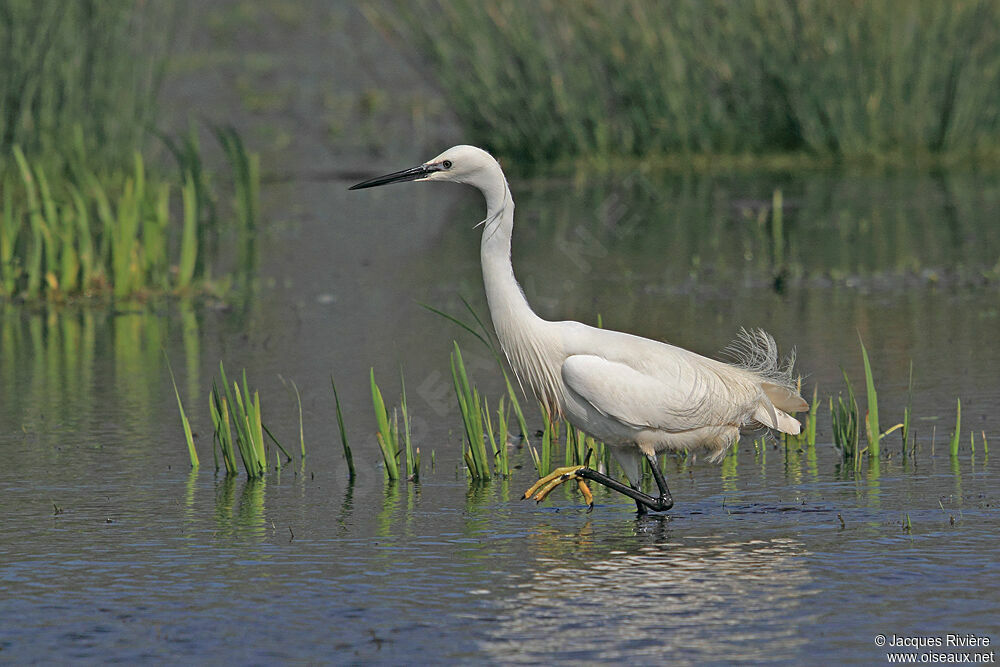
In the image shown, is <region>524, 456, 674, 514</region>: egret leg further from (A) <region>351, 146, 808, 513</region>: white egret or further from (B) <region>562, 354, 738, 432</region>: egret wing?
(B) <region>562, 354, 738, 432</region>: egret wing

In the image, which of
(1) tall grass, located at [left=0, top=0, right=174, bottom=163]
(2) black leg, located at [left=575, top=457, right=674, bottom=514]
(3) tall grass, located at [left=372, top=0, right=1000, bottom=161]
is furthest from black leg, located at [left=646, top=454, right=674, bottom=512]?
(3) tall grass, located at [left=372, top=0, right=1000, bottom=161]

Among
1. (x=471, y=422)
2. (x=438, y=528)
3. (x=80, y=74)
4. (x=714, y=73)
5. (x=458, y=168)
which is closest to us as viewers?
(x=438, y=528)

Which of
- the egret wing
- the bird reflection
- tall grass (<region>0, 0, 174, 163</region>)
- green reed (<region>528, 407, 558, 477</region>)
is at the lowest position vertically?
the bird reflection

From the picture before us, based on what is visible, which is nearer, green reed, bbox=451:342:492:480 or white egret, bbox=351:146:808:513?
white egret, bbox=351:146:808:513

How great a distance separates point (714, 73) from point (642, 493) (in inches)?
576

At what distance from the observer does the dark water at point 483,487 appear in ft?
19.3

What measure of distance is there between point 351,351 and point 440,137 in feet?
46.4

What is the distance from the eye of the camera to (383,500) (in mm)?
7867

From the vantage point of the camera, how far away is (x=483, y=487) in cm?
811

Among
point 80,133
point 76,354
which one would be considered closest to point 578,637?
point 76,354

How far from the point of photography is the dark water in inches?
232

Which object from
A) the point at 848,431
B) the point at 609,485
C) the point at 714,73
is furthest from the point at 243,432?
the point at 714,73

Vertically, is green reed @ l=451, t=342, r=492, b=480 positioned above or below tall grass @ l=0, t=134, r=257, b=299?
below

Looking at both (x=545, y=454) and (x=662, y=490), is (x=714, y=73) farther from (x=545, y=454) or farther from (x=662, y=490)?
(x=662, y=490)
